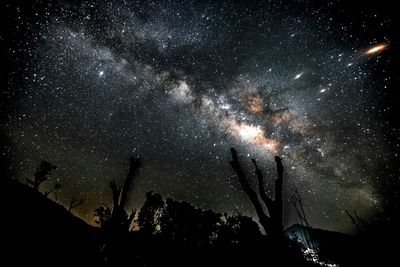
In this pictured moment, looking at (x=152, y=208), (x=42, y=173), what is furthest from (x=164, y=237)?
(x=42, y=173)

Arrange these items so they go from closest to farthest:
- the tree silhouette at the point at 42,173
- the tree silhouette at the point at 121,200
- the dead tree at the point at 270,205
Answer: the dead tree at the point at 270,205 → the tree silhouette at the point at 121,200 → the tree silhouette at the point at 42,173

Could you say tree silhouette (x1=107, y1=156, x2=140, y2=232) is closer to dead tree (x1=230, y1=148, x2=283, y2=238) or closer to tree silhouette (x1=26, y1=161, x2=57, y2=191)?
dead tree (x1=230, y1=148, x2=283, y2=238)

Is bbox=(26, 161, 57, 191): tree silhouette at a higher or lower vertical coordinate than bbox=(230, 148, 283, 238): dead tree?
higher

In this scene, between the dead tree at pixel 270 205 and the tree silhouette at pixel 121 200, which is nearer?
the dead tree at pixel 270 205

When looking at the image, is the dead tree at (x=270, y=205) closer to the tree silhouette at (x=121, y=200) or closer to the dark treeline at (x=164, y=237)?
the dark treeline at (x=164, y=237)

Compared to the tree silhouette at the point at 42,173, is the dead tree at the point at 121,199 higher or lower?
lower

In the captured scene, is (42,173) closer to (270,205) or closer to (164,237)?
(164,237)

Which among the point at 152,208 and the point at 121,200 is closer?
the point at 121,200

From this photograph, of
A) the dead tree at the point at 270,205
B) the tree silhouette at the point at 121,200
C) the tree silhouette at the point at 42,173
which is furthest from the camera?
the tree silhouette at the point at 42,173

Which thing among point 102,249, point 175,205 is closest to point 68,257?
point 102,249

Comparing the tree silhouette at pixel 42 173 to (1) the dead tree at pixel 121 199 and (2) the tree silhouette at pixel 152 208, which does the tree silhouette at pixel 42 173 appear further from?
(1) the dead tree at pixel 121 199

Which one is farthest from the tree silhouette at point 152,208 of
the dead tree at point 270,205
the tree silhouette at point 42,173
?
the dead tree at point 270,205

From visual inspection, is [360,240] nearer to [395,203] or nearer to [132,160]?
[395,203]

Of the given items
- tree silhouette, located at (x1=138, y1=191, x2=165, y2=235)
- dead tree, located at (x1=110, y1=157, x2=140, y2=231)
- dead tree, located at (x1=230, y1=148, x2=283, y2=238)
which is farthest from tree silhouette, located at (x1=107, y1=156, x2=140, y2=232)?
tree silhouette, located at (x1=138, y1=191, x2=165, y2=235)
